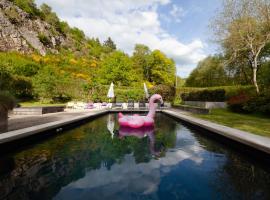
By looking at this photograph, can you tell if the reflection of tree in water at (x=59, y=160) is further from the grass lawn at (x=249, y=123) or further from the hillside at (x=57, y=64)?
the hillside at (x=57, y=64)

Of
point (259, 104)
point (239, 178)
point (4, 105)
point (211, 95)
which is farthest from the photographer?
point (211, 95)

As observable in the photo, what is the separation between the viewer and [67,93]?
90.2 ft

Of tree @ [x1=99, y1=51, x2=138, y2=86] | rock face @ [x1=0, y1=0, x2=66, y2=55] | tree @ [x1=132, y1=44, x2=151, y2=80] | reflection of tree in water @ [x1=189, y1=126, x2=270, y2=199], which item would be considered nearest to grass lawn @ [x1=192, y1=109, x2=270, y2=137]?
reflection of tree in water @ [x1=189, y1=126, x2=270, y2=199]

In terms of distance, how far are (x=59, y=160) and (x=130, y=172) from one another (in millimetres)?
2044

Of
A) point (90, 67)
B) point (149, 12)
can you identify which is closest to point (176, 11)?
point (149, 12)

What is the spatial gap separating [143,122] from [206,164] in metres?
4.94

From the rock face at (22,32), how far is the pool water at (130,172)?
55789 mm

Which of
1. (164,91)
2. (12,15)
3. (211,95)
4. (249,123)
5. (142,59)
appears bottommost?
(249,123)

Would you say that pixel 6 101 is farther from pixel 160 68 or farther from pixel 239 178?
pixel 160 68

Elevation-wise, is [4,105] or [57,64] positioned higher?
[57,64]

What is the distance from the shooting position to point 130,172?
4.80 metres

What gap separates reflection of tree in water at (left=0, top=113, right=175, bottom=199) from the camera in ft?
13.0

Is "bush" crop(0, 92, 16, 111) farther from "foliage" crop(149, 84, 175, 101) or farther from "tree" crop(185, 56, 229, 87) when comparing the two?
"tree" crop(185, 56, 229, 87)

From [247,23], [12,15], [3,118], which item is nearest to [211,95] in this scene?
[247,23]
